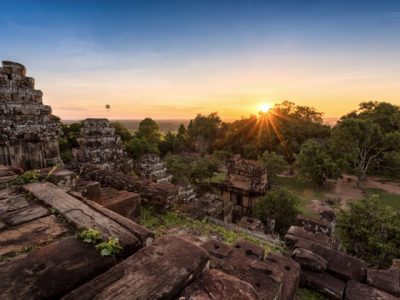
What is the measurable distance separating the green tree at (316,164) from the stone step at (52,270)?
2265cm

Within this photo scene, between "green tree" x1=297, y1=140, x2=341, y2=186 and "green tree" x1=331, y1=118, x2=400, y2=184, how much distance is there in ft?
6.11

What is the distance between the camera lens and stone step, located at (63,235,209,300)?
1181mm

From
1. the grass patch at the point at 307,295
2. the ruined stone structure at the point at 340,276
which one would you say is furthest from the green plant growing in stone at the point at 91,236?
the ruined stone structure at the point at 340,276

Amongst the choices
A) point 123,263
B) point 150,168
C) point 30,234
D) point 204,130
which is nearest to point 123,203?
point 30,234

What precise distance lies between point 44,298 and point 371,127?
2779cm

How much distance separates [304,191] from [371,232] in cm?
1412

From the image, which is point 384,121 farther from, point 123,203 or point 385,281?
point 123,203

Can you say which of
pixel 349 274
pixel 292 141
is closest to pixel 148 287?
pixel 349 274

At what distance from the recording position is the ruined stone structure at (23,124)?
147 inches

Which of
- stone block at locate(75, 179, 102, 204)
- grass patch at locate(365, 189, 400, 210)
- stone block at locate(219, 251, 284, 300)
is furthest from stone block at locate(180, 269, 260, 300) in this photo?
grass patch at locate(365, 189, 400, 210)

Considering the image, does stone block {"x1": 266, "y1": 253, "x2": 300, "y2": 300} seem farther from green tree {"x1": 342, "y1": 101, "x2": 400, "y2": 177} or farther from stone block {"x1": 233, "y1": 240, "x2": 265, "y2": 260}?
green tree {"x1": 342, "y1": 101, "x2": 400, "y2": 177}

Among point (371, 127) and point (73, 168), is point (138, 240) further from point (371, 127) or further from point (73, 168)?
point (371, 127)

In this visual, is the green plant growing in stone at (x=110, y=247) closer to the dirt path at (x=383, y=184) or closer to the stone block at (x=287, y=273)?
the stone block at (x=287, y=273)

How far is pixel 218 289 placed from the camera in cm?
135
